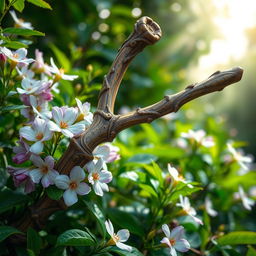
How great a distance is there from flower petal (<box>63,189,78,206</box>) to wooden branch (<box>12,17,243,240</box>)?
1.4 inches

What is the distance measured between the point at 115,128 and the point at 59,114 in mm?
119

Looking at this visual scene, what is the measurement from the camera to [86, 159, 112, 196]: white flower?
0.75 metres

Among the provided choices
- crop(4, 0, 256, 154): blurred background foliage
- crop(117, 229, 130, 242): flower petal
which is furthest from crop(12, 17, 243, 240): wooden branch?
crop(4, 0, 256, 154): blurred background foliage

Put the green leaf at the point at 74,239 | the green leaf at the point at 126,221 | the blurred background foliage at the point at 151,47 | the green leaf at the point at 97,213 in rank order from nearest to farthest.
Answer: the green leaf at the point at 74,239
the green leaf at the point at 97,213
the green leaf at the point at 126,221
the blurred background foliage at the point at 151,47

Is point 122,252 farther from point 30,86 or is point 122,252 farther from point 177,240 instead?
point 30,86

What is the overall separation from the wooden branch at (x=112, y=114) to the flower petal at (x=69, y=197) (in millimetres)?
35

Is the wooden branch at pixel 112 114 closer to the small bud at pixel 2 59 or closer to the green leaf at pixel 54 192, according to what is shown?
the green leaf at pixel 54 192

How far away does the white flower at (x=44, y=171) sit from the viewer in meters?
0.74

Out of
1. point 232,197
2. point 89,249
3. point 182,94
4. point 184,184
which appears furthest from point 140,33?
point 232,197

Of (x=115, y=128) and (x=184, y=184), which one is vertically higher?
(x=115, y=128)

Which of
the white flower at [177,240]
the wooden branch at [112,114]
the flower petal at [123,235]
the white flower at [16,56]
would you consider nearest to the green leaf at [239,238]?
the white flower at [177,240]

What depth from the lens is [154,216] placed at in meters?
0.95

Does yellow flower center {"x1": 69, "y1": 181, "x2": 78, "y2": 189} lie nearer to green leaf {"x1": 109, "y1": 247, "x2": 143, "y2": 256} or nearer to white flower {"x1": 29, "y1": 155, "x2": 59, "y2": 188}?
white flower {"x1": 29, "y1": 155, "x2": 59, "y2": 188}

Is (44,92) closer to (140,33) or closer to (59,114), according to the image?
(59,114)
